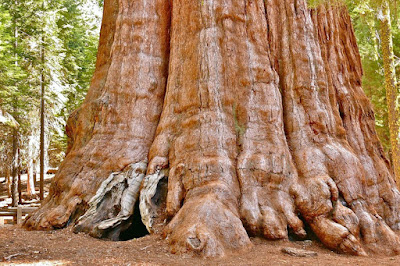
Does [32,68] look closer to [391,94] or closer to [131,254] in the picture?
[391,94]

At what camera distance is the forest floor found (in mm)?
4192

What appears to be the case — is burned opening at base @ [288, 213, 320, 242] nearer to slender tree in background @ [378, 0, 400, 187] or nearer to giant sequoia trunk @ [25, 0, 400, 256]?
giant sequoia trunk @ [25, 0, 400, 256]

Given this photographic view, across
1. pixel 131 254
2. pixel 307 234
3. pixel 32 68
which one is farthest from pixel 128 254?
pixel 32 68

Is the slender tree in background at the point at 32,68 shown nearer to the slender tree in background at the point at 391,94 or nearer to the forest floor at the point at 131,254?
the forest floor at the point at 131,254

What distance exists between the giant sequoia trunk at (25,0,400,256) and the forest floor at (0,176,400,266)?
17 centimetres

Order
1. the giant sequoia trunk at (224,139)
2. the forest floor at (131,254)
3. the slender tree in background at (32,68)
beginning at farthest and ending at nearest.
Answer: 1. the slender tree in background at (32,68)
2. the giant sequoia trunk at (224,139)
3. the forest floor at (131,254)

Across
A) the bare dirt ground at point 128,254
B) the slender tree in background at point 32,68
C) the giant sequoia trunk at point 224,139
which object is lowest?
the bare dirt ground at point 128,254

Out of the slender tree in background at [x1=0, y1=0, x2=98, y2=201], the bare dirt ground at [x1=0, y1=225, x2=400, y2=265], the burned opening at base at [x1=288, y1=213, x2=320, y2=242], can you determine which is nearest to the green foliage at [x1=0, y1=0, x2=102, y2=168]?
the slender tree in background at [x1=0, y1=0, x2=98, y2=201]

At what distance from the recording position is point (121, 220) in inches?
231

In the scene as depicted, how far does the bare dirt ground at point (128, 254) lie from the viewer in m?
4.20

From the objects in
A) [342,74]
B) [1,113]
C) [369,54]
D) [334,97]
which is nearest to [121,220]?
[334,97]

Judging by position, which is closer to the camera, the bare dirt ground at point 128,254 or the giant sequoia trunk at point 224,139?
the bare dirt ground at point 128,254

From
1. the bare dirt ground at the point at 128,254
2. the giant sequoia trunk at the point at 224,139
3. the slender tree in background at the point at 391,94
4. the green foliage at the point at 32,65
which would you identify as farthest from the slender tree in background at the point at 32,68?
the slender tree in background at the point at 391,94

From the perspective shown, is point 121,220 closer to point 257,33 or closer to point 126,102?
point 126,102
